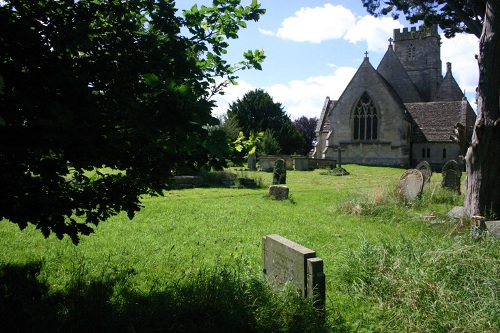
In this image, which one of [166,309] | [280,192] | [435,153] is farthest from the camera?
[435,153]

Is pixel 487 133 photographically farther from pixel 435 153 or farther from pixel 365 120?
pixel 365 120

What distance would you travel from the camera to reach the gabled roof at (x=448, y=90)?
40425 mm

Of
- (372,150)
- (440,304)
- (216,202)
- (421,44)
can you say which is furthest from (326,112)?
(440,304)

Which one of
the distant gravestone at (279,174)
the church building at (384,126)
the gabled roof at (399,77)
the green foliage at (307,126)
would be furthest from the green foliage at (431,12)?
the green foliage at (307,126)

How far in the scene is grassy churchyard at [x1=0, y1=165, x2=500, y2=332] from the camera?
331 centimetres

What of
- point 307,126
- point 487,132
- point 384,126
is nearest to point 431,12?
point 487,132

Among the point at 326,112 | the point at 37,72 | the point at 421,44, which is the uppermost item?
the point at 421,44

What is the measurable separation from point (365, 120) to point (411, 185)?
26.2 metres

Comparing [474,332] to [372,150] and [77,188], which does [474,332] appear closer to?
[77,188]

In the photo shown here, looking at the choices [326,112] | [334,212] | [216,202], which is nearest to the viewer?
[334,212]

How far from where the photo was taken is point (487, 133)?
8.20 m

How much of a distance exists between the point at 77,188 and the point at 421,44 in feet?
157

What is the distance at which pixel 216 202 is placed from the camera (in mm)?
11664

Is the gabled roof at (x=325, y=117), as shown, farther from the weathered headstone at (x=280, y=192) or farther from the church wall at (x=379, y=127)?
the weathered headstone at (x=280, y=192)
